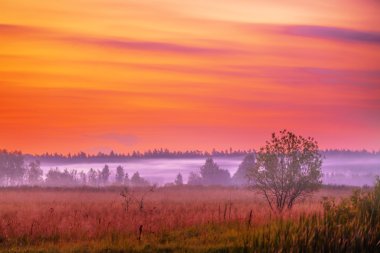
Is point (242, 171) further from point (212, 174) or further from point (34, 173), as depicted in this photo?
point (34, 173)

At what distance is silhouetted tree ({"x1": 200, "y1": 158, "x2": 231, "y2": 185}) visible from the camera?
575 ft

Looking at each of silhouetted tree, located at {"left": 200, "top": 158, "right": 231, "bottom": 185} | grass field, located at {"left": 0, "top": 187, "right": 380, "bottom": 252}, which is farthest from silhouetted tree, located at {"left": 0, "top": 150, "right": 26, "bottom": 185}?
grass field, located at {"left": 0, "top": 187, "right": 380, "bottom": 252}

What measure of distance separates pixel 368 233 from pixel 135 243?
28.5ft

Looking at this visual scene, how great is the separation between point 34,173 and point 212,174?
164 ft

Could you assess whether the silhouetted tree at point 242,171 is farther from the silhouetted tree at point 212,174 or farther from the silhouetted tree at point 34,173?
the silhouetted tree at point 34,173

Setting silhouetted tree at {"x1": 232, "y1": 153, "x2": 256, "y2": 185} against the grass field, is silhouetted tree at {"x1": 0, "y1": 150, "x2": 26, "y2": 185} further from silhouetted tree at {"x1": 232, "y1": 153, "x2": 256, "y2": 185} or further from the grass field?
the grass field

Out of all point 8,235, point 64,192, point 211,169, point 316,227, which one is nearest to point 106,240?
point 8,235

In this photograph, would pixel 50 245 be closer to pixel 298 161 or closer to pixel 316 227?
pixel 316 227

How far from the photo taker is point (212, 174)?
176000mm

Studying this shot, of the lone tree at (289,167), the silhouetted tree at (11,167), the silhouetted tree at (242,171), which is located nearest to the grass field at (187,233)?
the lone tree at (289,167)

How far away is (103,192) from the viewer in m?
66.2

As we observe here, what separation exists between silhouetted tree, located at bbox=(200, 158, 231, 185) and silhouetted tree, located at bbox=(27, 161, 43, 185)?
4593cm

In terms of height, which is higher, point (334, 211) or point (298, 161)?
point (298, 161)

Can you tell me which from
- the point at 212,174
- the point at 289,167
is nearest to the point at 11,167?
the point at 212,174
